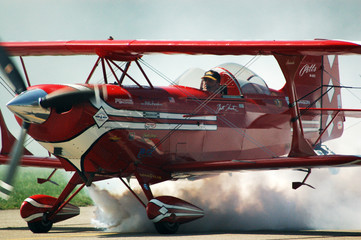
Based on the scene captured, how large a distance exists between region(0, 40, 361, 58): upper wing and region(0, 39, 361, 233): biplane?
0.02m

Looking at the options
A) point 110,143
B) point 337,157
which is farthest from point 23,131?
point 337,157

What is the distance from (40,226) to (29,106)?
326 cm

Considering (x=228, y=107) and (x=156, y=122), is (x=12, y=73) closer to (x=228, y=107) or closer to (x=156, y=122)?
(x=156, y=122)

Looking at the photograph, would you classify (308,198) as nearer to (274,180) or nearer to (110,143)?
(274,180)

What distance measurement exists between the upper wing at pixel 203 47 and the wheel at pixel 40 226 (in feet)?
11.9

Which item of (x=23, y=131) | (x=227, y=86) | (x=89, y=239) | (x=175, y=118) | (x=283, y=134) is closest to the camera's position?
(x=89, y=239)

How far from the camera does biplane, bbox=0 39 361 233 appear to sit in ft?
32.8

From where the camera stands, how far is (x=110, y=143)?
10.7 m

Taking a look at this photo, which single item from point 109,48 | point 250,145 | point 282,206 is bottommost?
point 282,206

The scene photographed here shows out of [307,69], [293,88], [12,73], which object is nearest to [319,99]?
[307,69]

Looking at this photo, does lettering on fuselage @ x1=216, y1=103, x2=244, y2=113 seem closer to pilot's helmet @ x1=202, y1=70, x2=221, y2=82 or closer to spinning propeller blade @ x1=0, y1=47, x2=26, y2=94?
pilot's helmet @ x1=202, y1=70, x2=221, y2=82

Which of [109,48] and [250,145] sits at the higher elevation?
[109,48]

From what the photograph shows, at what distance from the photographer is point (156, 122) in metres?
11.2

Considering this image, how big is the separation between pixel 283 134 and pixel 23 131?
6.74m
